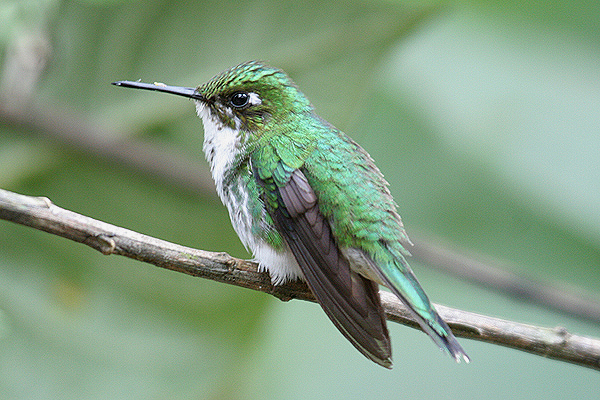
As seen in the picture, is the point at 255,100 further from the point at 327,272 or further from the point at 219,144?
the point at 327,272

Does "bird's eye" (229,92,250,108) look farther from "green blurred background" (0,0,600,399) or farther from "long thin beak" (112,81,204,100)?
"green blurred background" (0,0,600,399)

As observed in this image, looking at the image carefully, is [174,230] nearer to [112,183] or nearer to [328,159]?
[112,183]

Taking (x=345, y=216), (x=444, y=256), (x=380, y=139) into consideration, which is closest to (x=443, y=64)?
(x=380, y=139)

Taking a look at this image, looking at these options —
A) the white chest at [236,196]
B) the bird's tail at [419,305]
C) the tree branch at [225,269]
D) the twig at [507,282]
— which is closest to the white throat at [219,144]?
the white chest at [236,196]

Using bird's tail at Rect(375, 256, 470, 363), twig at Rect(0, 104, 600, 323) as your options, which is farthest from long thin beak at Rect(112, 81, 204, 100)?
bird's tail at Rect(375, 256, 470, 363)

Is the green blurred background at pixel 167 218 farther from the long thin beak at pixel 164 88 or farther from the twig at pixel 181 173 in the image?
the long thin beak at pixel 164 88
